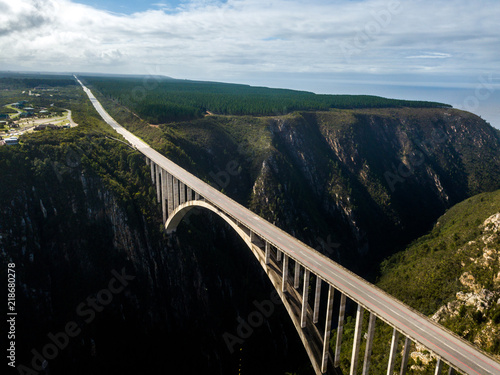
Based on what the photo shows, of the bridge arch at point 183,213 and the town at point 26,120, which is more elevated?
the town at point 26,120

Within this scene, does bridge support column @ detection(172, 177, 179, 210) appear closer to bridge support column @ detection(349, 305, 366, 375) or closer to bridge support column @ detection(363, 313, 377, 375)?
bridge support column @ detection(349, 305, 366, 375)

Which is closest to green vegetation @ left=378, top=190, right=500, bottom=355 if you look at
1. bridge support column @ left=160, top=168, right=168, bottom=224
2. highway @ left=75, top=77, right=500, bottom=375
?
highway @ left=75, top=77, right=500, bottom=375

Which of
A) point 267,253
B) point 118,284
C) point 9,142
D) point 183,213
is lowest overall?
point 118,284

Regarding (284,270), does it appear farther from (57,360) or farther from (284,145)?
(284,145)

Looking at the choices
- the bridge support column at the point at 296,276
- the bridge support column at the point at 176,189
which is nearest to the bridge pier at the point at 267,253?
the bridge support column at the point at 296,276

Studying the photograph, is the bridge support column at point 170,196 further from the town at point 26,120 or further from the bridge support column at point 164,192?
the town at point 26,120

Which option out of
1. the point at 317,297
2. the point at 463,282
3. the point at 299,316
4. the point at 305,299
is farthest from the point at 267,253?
the point at 463,282

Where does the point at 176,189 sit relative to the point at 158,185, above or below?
above

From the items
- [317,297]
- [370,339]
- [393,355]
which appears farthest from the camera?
[317,297]

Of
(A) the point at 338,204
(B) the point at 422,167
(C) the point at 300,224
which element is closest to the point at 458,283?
(C) the point at 300,224

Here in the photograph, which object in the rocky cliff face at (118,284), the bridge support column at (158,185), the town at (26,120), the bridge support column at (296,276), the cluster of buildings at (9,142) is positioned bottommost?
the rocky cliff face at (118,284)

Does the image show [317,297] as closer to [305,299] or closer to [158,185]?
[305,299]
